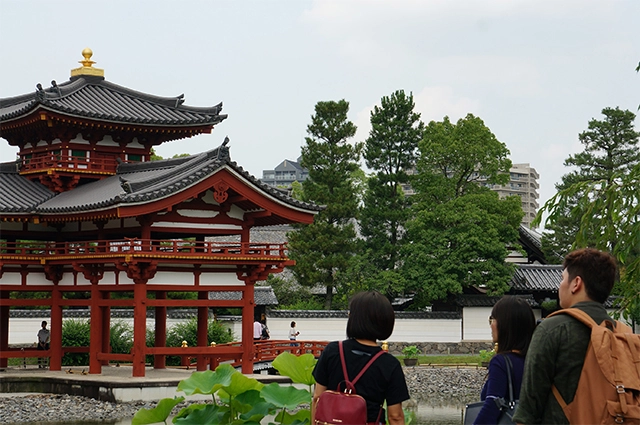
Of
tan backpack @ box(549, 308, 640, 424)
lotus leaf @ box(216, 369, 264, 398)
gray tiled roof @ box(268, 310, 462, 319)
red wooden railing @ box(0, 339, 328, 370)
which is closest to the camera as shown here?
tan backpack @ box(549, 308, 640, 424)

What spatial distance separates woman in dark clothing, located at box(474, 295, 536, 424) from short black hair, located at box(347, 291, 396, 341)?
57 centimetres

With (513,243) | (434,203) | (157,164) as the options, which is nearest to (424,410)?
(157,164)

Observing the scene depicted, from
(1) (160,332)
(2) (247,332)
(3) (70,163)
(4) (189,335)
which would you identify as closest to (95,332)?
(1) (160,332)

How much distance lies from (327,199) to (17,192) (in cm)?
1684

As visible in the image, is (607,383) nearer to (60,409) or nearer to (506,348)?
(506,348)

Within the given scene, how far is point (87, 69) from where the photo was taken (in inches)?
956

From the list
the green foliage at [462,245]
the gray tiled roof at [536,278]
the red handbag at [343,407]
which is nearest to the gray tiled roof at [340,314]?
the green foliage at [462,245]

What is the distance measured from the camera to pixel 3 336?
21781 millimetres

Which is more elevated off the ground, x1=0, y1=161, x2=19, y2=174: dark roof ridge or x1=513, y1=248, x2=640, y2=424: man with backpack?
x1=0, y1=161, x2=19, y2=174: dark roof ridge

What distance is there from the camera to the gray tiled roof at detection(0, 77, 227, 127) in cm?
2133

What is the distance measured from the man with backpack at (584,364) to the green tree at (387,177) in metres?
32.5

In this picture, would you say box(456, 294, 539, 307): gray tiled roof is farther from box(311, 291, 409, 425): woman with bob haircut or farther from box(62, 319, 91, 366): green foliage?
box(311, 291, 409, 425): woman with bob haircut

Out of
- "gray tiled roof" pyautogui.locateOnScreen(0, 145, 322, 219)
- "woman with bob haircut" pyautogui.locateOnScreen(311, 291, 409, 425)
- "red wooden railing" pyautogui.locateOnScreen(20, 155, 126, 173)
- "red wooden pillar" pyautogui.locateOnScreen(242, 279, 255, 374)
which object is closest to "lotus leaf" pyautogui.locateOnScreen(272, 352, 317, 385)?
"woman with bob haircut" pyautogui.locateOnScreen(311, 291, 409, 425)

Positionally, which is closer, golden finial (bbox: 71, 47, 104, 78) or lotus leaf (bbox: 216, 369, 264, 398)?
→ lotus leaf (bbox: 216, 369, 264, 398)
